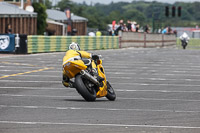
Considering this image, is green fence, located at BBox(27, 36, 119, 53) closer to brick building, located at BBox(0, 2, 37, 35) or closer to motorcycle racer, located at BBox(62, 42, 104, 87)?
brick building, located at BBox(0, 2, 37, 35)

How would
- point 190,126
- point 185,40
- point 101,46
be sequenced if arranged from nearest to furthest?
point 190,126 → point 101,46 → point 185,40

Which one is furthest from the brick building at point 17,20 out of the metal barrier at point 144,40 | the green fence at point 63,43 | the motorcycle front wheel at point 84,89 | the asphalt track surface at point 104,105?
the motorcycle front wheel at point 84,89

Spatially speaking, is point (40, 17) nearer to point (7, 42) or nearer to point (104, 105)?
point (7, 42)

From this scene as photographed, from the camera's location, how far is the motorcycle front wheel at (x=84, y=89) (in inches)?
464

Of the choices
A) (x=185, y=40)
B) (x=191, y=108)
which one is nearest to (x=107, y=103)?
(x=191, y=108)

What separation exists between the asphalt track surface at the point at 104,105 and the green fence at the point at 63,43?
466 inches

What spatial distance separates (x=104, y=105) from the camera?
38.5ft

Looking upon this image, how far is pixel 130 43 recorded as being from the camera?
1917 inches

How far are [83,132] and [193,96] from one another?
657 centimetres

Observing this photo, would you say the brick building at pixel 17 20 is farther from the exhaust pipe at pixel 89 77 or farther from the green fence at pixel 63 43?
the exhaust pipe at pixel 89 77

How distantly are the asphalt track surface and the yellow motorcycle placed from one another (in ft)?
0.80

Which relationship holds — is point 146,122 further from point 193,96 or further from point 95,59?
point 193,96

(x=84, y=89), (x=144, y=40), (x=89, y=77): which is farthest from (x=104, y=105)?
(x=144, y=40)

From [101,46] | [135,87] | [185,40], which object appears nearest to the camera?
[135,87]
